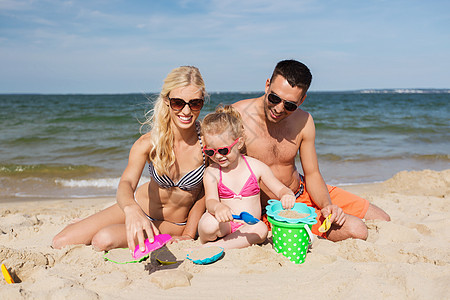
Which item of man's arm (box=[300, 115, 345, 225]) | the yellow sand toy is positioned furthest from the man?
the yellow sand toy

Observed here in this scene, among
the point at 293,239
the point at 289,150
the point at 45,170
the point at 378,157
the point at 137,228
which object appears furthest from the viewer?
the point at 378,157

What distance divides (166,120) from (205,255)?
47.0 inches

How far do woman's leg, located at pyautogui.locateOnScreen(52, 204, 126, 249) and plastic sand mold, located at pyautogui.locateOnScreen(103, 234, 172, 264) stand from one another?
0.71 ft

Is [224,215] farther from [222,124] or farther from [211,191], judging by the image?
[222,124]

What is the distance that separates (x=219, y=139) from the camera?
306 centimetres

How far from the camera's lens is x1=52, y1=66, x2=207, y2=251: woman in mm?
3047

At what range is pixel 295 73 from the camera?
10.2 ft

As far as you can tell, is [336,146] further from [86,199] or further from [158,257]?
[158,257]

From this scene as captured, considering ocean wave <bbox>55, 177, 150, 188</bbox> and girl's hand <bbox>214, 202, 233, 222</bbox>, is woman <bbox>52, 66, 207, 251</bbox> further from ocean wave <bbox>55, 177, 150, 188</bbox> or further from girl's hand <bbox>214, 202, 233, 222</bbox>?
ocean wave <bbox>55, 177, 150, 188</bbox>

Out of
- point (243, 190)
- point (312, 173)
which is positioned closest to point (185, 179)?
point (243, 190)

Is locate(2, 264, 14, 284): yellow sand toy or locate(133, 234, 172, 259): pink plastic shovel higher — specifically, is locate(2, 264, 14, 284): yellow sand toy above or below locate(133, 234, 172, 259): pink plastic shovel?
below

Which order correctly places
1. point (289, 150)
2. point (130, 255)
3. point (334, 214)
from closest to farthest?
point (130, 255)
point (334, 214)
point (289, 150)

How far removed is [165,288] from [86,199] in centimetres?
352

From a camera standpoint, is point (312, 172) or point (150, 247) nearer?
point (150, 247)
